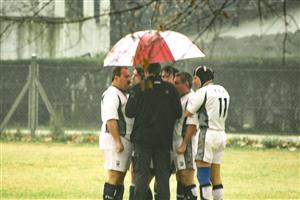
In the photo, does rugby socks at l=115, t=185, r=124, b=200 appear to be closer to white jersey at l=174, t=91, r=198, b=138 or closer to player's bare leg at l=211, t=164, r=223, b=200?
white jersey at l=174, t=91, r=198, b=138

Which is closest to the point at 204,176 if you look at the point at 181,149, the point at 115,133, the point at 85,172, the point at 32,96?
the point at 181,149

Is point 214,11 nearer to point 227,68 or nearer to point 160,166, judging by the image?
point 160,166

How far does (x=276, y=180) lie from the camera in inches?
798

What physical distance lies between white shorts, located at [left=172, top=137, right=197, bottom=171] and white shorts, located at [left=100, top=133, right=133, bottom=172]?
568 mm

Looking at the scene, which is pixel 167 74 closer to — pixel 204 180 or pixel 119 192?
pixel 204 180

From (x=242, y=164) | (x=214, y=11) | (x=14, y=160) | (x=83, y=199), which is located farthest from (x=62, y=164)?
(x=214, y=11)

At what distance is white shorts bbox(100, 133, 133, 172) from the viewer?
1391cm

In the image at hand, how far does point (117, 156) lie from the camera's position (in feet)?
45.6

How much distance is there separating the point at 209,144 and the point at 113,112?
57.9 inches

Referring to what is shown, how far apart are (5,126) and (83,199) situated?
595 inches

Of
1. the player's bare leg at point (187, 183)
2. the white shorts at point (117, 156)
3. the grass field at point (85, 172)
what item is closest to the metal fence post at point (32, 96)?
the grass field at point (85, 172)

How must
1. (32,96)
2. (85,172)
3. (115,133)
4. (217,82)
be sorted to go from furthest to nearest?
(32,96) → (217,82) → (85,172) → (115,133)

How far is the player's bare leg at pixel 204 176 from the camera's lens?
14656mm

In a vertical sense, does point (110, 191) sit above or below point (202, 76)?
below
